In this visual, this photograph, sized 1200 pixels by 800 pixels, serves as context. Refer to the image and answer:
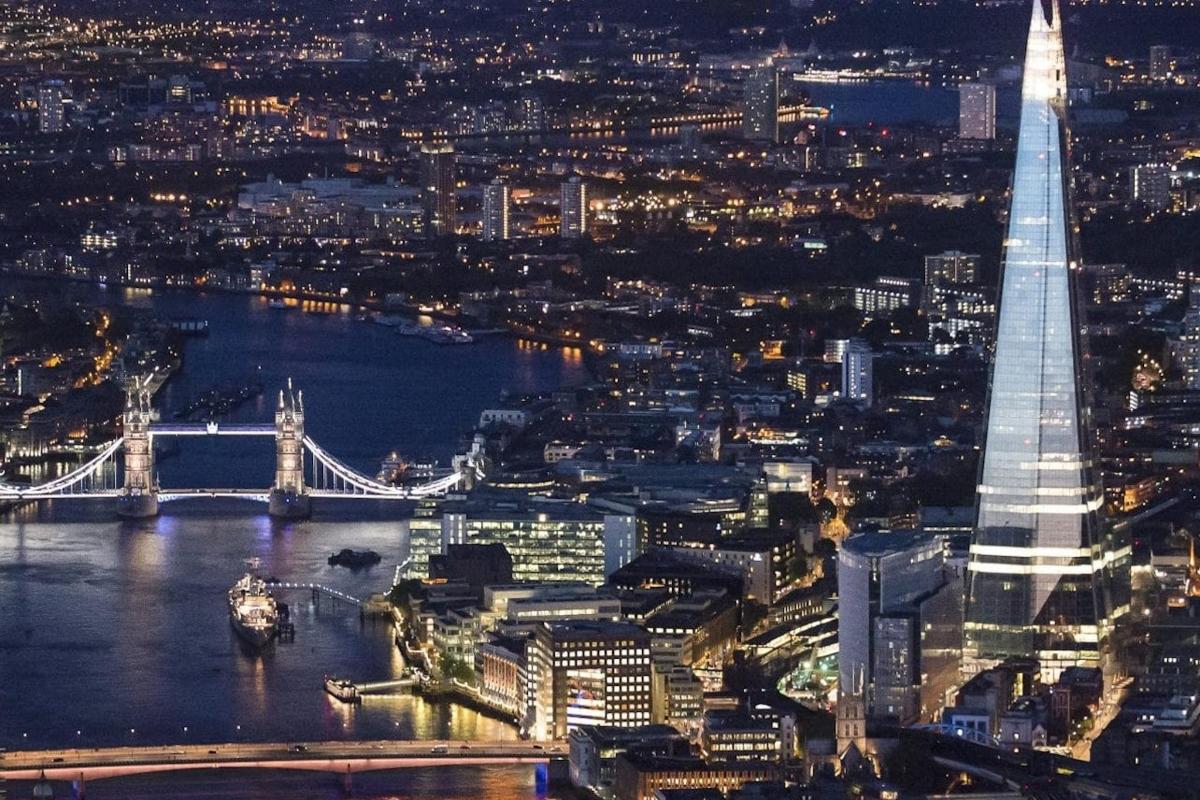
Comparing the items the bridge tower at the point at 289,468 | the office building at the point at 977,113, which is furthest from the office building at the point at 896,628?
the office building at the point at 977,113

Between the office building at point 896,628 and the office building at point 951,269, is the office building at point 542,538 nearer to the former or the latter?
the office building at point 896,628

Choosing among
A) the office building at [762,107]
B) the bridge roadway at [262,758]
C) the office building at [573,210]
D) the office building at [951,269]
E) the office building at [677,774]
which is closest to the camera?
the office building at [677,774]

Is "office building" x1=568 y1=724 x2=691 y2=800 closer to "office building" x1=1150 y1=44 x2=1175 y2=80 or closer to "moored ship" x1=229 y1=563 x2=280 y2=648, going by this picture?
"moored ship" x1=229 y1=563 x2=280 y2=648

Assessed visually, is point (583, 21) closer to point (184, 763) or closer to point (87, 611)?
point (87, 611)

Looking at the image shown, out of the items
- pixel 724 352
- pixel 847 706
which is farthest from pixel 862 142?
pixel 847 706

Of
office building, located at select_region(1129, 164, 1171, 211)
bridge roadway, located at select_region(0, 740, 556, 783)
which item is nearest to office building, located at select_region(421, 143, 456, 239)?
office building, located at select_region(1129, 164, 1171, 211)

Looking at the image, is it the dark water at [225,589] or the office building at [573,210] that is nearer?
the dark water at [225,589]
